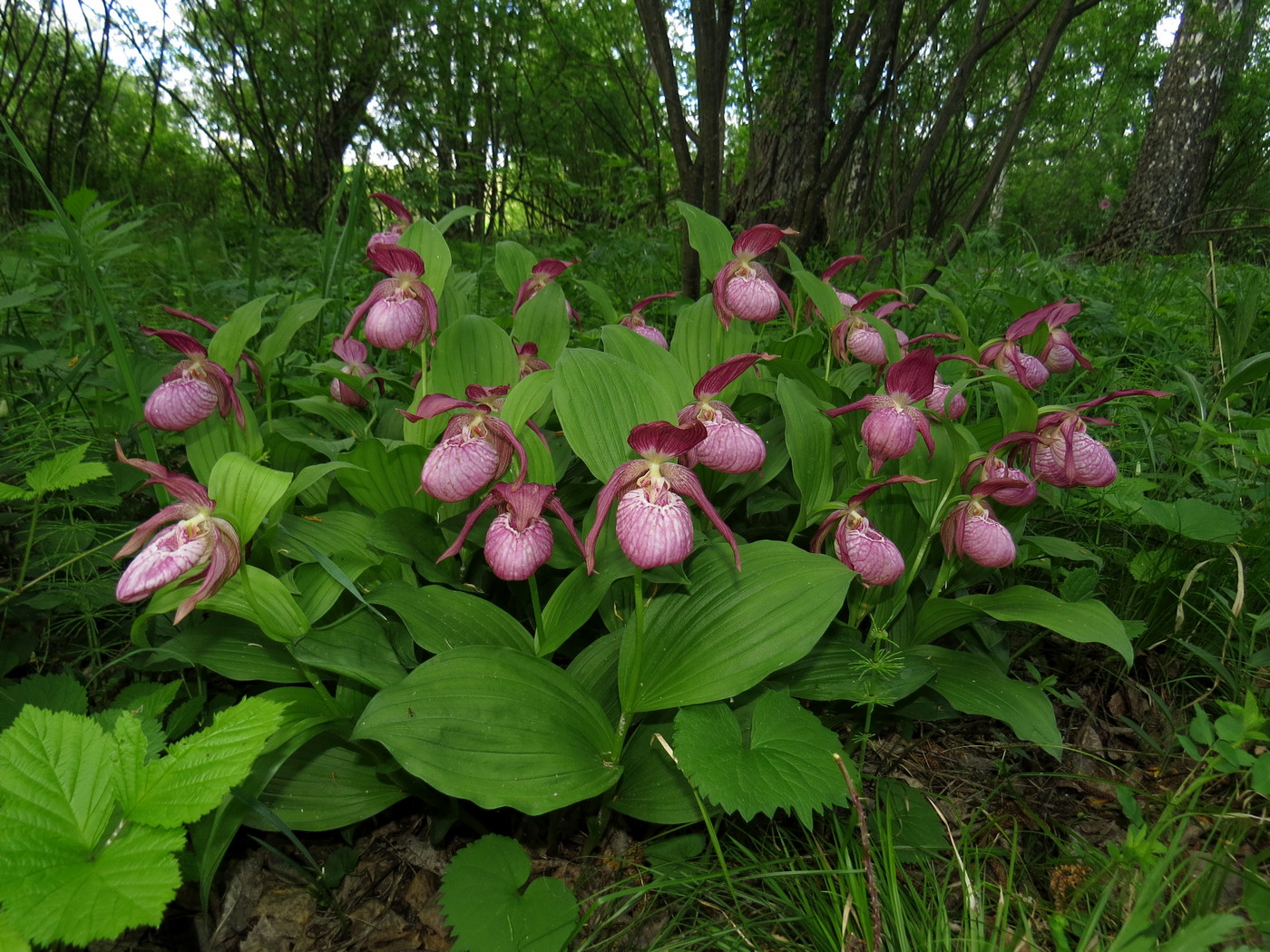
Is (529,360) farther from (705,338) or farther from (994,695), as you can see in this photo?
(994,695)

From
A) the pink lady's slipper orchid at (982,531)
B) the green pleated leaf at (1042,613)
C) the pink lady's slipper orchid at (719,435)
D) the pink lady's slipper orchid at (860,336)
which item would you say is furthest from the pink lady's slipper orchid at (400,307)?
the green pleated leaf at (1042,613)

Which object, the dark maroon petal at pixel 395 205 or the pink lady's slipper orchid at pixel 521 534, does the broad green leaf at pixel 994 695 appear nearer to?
the pink lady's slipper orchid at pixel 521 534

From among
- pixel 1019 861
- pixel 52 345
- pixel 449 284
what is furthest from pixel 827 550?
pixel 52 345

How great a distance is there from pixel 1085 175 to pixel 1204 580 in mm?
20218

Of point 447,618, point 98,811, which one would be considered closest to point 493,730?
point 447,618

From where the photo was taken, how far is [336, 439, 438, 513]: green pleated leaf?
5.40 ft

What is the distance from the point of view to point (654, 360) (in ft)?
5.04

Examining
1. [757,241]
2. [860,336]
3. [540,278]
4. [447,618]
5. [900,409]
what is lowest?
[447,618]

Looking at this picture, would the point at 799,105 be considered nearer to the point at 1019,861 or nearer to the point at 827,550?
the point at 827,550

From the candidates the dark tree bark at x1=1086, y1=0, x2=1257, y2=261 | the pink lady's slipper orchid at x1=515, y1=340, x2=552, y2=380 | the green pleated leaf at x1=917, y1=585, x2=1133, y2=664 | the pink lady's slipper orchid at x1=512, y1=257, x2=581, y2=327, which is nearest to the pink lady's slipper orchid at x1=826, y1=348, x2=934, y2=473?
the green pleated leaf at x1=917, y1=585, x2=1133, y2=664

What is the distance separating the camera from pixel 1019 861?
1.38 metres

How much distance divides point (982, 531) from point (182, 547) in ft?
5.23

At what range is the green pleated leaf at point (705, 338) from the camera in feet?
6.65

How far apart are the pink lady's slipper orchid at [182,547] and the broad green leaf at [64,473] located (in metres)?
0.36
